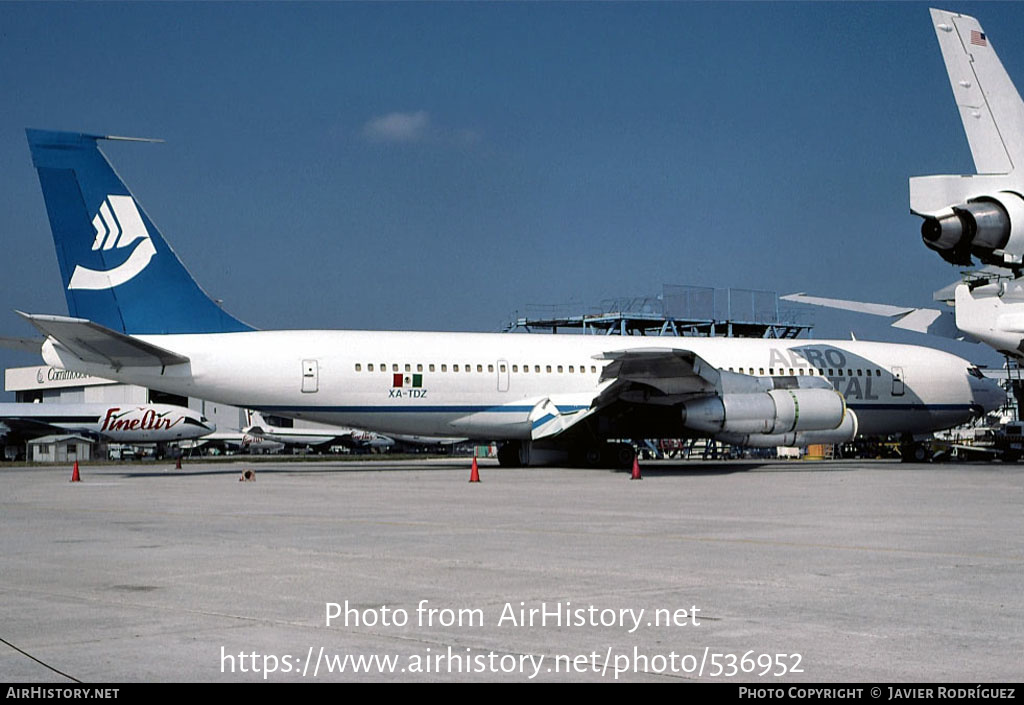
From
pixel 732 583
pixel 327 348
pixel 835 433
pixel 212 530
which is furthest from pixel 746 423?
pixel 732 583

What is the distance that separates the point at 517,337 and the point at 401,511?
1476 centimetres

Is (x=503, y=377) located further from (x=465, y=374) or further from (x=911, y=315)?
(x=911, y=315)

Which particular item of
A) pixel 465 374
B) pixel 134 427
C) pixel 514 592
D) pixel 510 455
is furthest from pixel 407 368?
pixel 134 427

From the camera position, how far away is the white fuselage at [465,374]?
25062mm

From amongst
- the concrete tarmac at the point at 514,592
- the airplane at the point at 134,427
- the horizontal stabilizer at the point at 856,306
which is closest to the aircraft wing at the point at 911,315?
the horizontal stabilizer at the point at 856,306

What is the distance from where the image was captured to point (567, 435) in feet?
91.6

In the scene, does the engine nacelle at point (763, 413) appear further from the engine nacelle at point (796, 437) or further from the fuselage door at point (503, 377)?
the fuselage door at point (503, 377)

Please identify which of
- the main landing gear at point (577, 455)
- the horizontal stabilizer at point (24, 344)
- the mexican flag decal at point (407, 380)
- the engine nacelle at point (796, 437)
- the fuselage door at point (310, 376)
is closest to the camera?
the horizontal stabilizer at point (24, 344)

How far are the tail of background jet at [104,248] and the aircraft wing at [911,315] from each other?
17608 millimetres

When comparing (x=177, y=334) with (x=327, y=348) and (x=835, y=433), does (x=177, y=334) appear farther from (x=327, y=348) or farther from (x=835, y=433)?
(x=835, y=433)

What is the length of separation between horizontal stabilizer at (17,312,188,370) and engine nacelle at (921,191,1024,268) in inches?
629

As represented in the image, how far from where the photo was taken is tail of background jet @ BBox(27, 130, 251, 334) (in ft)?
76.1

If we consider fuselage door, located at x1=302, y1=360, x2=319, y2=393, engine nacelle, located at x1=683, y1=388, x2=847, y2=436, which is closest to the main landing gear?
engine nacelle, located at x1=683, y1=388, x2=847, y2=436

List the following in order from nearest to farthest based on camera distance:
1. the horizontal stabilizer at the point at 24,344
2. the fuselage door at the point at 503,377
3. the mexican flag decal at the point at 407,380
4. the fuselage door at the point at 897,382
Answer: the horizontal stabilizer at the point at 24,344
the mexican flag decal at the point at 407,380
the fuselage door at the point at 503,377
the fuselage door at the point at 897,382
